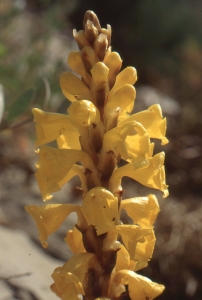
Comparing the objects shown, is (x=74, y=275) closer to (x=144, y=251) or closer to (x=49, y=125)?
(x=144, y=251)

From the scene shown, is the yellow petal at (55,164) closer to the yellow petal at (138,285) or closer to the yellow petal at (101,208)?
the yellow petal at (101,208)

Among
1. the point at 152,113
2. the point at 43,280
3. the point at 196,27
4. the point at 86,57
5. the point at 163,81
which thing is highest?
the point at 86,57

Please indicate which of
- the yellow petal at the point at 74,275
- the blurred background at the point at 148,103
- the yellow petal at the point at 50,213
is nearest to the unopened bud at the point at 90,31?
the yellow petal at the point at 50,213

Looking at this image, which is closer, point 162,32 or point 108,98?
point 108,98

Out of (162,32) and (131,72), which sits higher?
(131,72)

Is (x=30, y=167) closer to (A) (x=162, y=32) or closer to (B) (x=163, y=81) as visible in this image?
(B) (x=163, y=81)

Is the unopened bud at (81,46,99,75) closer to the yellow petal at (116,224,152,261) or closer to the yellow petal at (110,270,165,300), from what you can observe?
the yellow petal at (116,224,152,261)

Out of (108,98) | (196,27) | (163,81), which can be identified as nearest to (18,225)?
A: (108,98)
